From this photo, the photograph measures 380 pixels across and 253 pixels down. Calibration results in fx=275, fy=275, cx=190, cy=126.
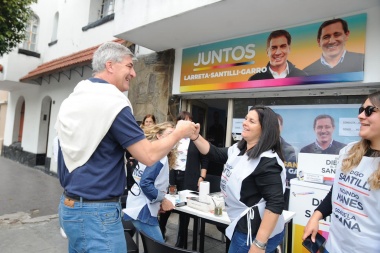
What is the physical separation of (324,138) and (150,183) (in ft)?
9.89

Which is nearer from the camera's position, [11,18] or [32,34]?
[11,18]

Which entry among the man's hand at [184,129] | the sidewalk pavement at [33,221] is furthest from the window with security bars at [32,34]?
the man's hand at [184,129]

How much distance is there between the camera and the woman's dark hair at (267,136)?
6.68ft

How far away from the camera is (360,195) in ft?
5.72

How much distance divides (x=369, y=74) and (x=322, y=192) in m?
1.76

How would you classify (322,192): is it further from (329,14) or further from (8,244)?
(8,244)

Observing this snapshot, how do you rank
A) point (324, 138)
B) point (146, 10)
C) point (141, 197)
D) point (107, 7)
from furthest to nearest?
point (107, 7)
point (146, 10)
point (324, 138)
point (141, 197)

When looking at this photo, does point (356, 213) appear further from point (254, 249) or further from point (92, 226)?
point (92, 226)

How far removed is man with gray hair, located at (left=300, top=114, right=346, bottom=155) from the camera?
4.23 m

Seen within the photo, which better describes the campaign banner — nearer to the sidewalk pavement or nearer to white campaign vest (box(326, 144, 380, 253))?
white campaign vest (box(326, 144, 380, 253))

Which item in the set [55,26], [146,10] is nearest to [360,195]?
[146,10]

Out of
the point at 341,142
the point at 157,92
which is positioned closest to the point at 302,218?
the point at 341,142

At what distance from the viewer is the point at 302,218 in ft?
11.5

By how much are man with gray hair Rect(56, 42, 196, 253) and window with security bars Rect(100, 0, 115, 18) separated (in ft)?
26.5
